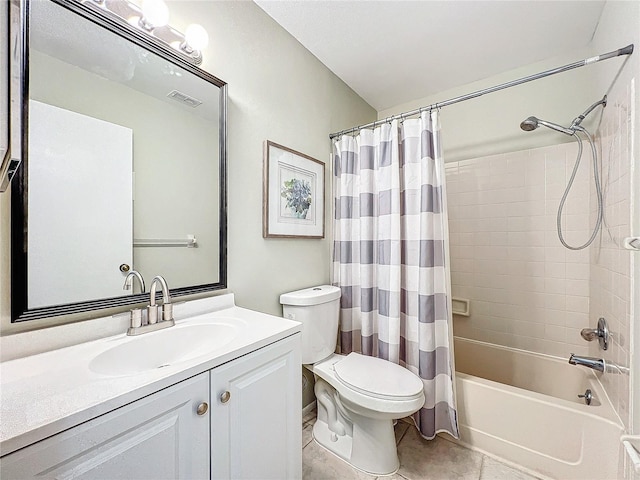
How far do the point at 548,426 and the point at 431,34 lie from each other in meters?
2.21

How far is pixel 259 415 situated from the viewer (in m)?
0.88

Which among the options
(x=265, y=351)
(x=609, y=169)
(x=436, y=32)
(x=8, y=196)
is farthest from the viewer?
(x=436, y=32)

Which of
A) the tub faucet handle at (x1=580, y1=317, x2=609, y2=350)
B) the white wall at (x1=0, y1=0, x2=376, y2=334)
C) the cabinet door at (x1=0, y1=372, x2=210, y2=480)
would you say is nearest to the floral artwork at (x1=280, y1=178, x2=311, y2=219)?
the white wall at (x1=0, y1=0, x2=376, y2=334)

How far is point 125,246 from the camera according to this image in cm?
98

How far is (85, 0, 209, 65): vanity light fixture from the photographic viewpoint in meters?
0.95

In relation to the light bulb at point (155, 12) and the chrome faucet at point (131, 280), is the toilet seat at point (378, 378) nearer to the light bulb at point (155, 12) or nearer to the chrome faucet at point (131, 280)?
the chrome faucet at point (131, 280)

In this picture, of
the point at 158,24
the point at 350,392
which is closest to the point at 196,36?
the point at 158,24

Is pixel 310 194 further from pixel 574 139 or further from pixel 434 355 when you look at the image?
pixel 574 139

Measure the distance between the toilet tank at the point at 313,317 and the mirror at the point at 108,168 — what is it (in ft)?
1.46

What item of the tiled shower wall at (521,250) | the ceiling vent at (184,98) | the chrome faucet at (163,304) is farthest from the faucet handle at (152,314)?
the tiled shower wall at (521,250)

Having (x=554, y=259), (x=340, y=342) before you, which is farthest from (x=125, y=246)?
(x=554, y=259)

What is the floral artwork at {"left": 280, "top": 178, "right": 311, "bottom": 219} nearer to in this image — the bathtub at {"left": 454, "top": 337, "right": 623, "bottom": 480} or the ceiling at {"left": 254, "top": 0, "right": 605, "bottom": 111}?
Answer: the ceiling at {"left": 254, "top": 0, "right": 605, "bottom": 111}

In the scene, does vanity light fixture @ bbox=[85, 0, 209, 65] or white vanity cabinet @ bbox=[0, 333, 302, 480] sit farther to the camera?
vanity light fixture @ bbox=[85, 0, 209, 65]

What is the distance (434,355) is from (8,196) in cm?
185
